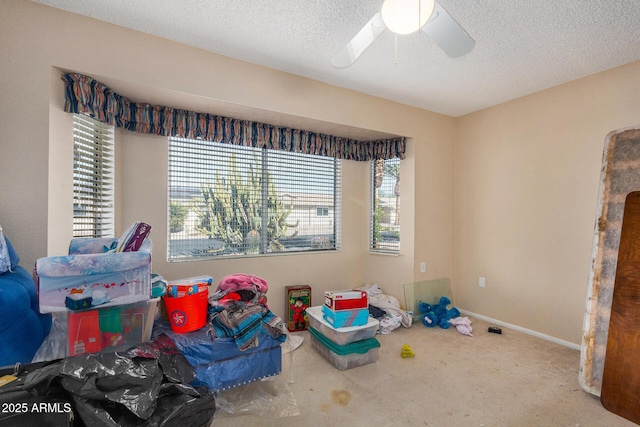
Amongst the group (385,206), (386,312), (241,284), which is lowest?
(386,312)

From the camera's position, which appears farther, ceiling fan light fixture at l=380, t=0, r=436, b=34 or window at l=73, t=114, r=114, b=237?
window at l=73, t=114, r=114, b=237

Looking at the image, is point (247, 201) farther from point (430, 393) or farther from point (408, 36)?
point (430, 393)

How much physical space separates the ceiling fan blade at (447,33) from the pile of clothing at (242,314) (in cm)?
192

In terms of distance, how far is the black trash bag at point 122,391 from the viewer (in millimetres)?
947

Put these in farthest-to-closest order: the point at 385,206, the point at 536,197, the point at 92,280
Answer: the point at 385,206
the point at 536,197
the point at 92,280

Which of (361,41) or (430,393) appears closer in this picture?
(361,41)

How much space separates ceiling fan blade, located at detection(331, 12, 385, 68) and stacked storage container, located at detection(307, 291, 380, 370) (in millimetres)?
1736

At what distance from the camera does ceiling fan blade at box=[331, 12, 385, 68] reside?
1574 mm

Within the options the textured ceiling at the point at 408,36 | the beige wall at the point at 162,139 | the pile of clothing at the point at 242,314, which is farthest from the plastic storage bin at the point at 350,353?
the textured ceiling at the point at 408,36

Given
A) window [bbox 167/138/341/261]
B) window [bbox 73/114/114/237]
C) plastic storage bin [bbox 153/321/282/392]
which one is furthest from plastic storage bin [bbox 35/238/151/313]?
window [bbox 167/138/341/261]

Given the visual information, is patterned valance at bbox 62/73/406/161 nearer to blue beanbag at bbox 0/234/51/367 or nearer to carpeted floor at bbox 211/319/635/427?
blue beanbag at bbox 0/234/51/367

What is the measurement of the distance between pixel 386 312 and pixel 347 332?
111 centimetres

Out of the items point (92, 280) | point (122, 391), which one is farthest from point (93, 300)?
point (122, 391)

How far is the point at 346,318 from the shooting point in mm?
2357
